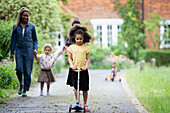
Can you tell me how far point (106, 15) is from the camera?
24.0 meters

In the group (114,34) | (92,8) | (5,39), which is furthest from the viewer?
(92,8)

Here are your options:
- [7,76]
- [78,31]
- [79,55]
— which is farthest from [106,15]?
[79,55]

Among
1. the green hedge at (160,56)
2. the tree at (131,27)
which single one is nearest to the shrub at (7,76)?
the green hedge at (160,56)

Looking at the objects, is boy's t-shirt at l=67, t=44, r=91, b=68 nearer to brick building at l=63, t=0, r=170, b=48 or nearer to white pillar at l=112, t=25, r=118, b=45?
brick building at l=63, t=0, r=170, b=48

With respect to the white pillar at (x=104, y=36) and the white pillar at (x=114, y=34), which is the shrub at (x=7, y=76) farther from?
the white pillar at (x=104, y=36)

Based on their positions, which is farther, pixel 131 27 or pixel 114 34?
pixel 114 34

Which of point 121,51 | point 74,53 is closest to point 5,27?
point 74,53

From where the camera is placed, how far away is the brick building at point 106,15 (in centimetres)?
2355

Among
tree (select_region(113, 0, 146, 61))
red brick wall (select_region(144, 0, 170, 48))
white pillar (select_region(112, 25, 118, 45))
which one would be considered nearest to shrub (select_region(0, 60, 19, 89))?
tree (select_region(113, 0, 146, 61))

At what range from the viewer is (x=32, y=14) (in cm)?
1405

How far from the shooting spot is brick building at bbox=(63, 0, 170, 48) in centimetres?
2355

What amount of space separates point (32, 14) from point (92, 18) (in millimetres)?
10342

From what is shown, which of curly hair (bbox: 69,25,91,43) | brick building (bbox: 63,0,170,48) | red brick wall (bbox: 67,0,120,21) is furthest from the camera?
red brick wall (bbox: 67,0,120,21)

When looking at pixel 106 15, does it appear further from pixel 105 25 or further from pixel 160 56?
pixel 160 56
